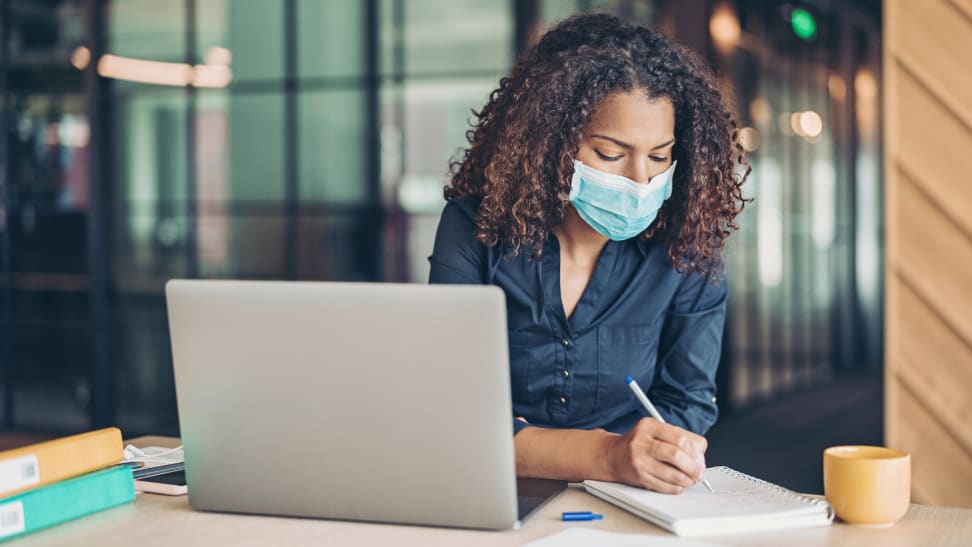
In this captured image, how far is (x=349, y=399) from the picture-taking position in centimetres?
126

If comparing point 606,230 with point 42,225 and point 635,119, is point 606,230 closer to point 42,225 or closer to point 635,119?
point 635,119

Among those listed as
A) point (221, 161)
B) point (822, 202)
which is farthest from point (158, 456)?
point (822, 202)

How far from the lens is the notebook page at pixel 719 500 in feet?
4.32

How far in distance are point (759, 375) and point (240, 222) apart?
336cm

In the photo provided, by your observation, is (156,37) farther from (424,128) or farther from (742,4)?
(742,4)

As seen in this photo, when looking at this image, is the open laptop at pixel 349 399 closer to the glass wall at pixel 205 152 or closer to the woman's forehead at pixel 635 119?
the woman's forehead at pixel 635 119

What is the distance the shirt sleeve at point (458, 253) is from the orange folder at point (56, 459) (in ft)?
2.16

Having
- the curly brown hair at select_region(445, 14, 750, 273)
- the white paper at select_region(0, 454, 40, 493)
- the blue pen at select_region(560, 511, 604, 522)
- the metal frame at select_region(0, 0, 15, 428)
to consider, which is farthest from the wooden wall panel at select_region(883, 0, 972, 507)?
the metal frame at select_region(0, 0, 15, 428)

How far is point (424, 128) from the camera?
4.89m

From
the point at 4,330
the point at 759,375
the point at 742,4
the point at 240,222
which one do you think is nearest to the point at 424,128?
the point at 240,222

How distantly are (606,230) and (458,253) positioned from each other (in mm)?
267

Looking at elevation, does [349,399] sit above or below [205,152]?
below

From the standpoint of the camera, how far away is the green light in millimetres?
6266

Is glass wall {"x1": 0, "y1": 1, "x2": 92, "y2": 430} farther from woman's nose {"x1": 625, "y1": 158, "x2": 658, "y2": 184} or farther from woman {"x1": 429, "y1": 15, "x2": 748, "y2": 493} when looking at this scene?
woman's nose {"x1": 625, "y1": 158, "x2": 658, "y2": 184}
